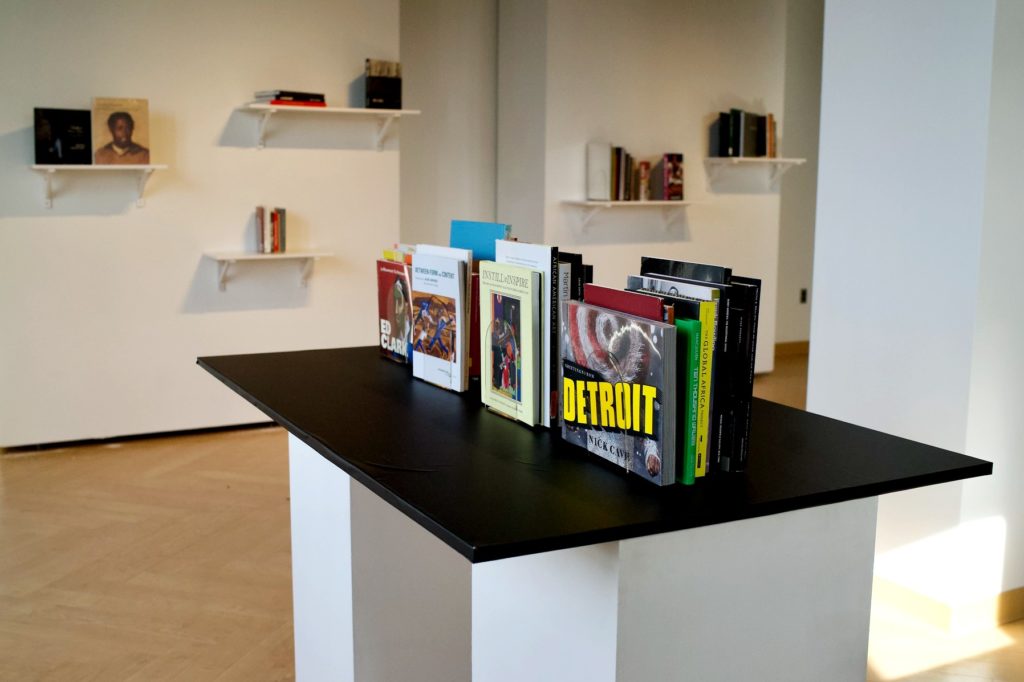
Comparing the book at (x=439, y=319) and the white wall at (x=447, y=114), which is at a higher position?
the white wall at (x=447, y=114)

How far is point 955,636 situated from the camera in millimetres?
3246

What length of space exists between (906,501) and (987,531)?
256 millimetres

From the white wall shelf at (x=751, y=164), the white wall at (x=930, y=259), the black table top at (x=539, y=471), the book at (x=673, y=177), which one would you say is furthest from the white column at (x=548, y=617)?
the white wall shelf at (x=751, y=164)

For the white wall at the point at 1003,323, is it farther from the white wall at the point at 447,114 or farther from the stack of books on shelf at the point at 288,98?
the white wall at the point at 447,114

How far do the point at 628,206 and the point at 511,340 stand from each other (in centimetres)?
488

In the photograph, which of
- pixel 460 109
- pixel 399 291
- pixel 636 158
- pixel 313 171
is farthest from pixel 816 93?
pixel 399 291

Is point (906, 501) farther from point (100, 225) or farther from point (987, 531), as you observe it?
point (100, 225)

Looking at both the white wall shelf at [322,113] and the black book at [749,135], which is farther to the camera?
the black book at [749,135]

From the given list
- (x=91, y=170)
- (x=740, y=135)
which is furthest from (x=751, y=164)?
(x=91, y=170)

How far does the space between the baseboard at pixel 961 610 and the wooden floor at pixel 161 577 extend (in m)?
0.06

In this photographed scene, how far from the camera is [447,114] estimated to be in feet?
21.8

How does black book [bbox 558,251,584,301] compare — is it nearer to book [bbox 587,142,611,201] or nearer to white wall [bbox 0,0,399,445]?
white wall [bbox 0,0,399,445]

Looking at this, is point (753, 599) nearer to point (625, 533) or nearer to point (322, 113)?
point (625, 533)

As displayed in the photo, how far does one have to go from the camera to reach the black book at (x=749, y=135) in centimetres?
691
